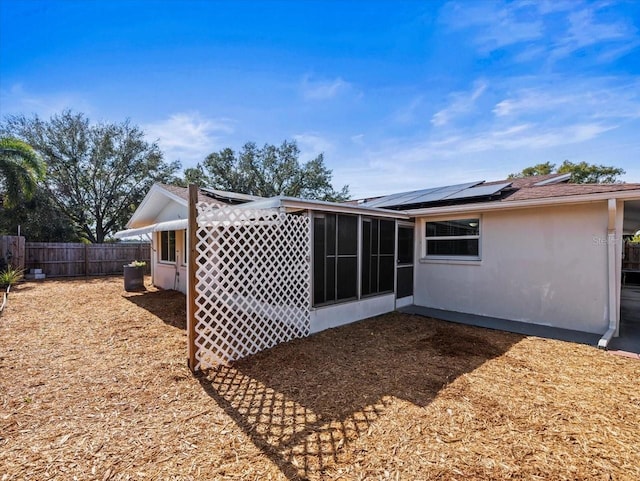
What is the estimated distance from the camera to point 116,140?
22.2 metres

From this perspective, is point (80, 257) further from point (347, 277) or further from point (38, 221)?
point (347, 277)

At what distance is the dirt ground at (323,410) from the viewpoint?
8.45 ft

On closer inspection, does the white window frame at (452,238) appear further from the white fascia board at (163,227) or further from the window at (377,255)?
the white fascia board at (163,227)

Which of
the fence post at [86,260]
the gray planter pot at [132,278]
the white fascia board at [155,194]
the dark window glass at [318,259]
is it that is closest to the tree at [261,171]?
the fence post at [86,260]

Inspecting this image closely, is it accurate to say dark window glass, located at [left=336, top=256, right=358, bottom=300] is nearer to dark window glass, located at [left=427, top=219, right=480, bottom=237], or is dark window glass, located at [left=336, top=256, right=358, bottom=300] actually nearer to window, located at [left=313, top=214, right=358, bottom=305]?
window, located at [left=313, top=214, right=358, bottom=305]

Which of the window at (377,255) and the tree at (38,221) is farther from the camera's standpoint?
the tree at (38,221)

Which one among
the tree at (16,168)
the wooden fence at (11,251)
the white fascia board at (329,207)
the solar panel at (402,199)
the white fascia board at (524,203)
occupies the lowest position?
the wooden fence at (11,251)

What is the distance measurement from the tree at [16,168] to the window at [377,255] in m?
14.9

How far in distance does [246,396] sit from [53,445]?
1.86 m

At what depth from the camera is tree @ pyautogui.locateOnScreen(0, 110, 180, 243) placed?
2017cm

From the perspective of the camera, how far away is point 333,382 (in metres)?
4.16

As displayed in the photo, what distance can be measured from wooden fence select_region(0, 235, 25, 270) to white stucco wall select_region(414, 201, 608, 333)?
17.7 metres

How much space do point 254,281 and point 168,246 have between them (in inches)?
318

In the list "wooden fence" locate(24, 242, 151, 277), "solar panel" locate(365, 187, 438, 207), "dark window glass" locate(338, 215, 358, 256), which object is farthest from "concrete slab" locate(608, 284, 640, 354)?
"wooden fence" locate(24, 242, 151, 277)
